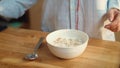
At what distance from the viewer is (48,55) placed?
87 centimetres

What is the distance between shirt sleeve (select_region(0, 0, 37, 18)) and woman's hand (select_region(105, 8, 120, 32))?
1.61 ft

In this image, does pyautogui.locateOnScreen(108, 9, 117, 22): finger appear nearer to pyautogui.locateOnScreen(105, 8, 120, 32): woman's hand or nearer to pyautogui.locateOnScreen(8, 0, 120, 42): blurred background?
pyautogui.locateOnScreen(105, 8, 120, 32): woman's hand

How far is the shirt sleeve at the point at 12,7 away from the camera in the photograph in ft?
3.67

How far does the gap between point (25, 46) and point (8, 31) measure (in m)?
0.20

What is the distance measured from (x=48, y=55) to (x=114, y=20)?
0.33 metres

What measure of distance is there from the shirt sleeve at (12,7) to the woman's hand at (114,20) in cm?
49

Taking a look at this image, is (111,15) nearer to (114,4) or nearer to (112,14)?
(112,14)

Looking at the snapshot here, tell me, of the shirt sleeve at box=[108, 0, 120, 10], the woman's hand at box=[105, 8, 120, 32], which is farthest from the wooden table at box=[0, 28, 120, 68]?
the shirt sleeve at box=[108, 0, 120, 10]

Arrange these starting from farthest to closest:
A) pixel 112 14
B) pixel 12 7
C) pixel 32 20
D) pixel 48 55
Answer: pixel 32 20, pixel 12 7, pixel 112 14, pixel 48 55

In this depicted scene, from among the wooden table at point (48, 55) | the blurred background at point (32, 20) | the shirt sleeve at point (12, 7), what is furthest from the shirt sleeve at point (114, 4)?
the blurred background at point (32, 20)

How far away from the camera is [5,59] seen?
86 cm

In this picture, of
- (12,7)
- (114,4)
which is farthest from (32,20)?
(114,4)

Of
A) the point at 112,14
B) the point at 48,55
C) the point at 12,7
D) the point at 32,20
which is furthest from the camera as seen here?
the point at 32,20

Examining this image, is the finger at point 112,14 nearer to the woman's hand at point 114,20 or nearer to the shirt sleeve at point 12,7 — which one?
the woman's hand at point 114,20
